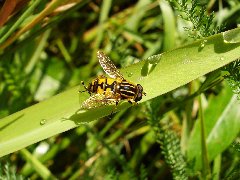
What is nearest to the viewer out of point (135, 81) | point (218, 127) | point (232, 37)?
point (232, 37)

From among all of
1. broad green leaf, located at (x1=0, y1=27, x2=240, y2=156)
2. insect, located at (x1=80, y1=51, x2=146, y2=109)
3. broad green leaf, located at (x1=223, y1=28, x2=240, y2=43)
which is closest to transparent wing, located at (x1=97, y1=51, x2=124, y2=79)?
insect, located at (x1=80, y1=51, x2=146, y2=109)

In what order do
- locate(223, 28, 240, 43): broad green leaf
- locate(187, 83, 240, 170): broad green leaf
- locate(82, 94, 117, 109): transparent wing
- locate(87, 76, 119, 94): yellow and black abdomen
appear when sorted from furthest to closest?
locate(187, 83, 240, 170): broad green leaf, locate(87, 76, 119, 94): yellow and black abdomen, locate(82, 94, 117, 109): transparent wing, locate(223, 28, 240, 43): broad green leaf

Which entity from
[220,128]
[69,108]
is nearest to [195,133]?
[220,128]

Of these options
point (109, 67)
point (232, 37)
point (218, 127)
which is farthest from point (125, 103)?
point (218, 127)

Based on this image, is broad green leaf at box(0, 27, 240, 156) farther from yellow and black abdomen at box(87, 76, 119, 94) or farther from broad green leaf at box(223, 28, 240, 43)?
yellow and black abdomen at box(87, 76, 119, 94)

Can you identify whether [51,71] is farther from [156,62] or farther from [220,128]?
[156,62]

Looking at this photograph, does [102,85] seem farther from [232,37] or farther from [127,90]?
[232,37]

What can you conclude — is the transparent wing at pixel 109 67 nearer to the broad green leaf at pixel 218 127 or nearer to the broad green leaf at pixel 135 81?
the broad green leaf at pixel 135 81
